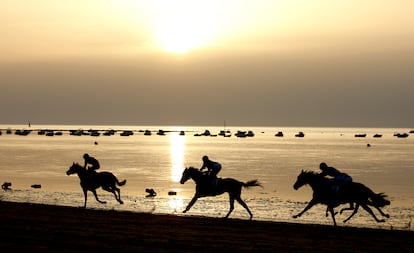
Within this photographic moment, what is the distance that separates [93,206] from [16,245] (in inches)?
513

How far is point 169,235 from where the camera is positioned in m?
17.5

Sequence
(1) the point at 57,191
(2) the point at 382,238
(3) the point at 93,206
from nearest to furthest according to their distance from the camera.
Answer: (2) the point at 382,238
(3) the point at 93,206
(1) the point at 57,191

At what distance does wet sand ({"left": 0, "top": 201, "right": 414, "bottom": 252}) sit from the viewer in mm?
15422

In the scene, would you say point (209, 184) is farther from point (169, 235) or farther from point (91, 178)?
point (91, 178)

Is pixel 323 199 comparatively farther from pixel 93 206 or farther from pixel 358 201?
pixel 93 206

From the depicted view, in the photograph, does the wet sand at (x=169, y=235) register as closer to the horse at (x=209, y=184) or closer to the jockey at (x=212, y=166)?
the horse at (x=209, y=184)

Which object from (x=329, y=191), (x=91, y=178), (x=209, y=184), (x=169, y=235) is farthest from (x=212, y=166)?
(x=91, y=178)

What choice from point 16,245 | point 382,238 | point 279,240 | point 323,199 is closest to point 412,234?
point 382,238

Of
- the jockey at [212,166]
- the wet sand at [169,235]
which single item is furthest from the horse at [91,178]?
the jockey at [212,166]

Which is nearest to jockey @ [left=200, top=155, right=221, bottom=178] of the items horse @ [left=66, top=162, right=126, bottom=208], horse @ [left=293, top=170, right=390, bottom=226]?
horse @ [left=293, top=170, right=390, bottom=226]

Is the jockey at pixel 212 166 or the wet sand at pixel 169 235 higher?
the jockey at pixel 212 166

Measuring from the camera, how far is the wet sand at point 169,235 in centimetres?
1542

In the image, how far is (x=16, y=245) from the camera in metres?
15.0

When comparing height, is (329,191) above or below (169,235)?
above
